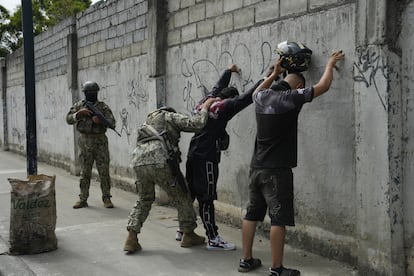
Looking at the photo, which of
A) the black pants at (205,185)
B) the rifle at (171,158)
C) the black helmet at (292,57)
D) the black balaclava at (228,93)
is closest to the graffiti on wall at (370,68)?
the black helmet at (292,57)

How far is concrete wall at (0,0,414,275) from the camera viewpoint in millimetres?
3816

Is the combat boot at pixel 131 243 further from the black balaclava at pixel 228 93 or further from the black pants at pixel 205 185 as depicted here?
the black balaclava at pixel 228 93

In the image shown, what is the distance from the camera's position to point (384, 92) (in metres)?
3.80

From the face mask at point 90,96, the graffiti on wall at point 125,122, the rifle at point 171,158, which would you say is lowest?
the rifle at point 171,158

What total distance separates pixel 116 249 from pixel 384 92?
3.05m

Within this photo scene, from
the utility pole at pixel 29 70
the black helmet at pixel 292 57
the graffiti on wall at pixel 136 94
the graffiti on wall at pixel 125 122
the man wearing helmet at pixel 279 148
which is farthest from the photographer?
the graffiti on wall at pixel 125 122

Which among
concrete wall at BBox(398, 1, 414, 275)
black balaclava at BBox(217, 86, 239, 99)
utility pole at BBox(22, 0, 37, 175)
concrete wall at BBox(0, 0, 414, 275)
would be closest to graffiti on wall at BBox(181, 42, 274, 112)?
concrete wall at BBox(0, 0, 414, 275)

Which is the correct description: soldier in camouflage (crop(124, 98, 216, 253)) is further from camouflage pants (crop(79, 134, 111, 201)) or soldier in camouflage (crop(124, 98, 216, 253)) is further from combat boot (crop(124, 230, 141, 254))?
camouflage pants (crop(79, 134, 111, 201))

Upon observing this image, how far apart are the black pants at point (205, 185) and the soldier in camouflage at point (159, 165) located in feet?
0.38

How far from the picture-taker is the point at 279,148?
4.08 m

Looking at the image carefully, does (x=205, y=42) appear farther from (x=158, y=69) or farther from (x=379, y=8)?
(x=379, y=8)

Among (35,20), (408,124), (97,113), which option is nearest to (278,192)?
(408,124)

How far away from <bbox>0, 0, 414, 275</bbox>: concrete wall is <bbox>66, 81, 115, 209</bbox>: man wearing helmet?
0.82 m

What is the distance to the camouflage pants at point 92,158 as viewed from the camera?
24.0 feet
